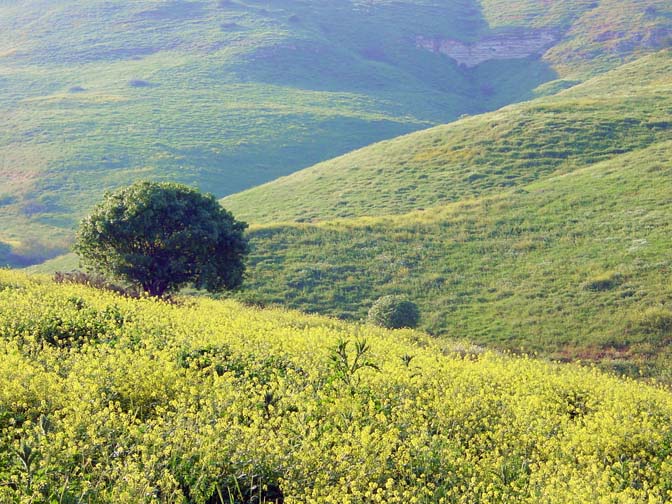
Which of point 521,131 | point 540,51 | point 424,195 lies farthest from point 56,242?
point 540,51

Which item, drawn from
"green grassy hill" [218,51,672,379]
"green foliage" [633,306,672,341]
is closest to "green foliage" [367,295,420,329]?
"green grassy hill" [218,51,672,379]

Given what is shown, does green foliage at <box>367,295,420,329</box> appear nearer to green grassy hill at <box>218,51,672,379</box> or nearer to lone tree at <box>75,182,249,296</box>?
green grassy hill at <box>218,51,672,379</box>

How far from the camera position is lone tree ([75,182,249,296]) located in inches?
1113

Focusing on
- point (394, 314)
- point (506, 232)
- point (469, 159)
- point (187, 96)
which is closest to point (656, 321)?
point (394, 314)

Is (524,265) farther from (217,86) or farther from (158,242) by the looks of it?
(217,86)

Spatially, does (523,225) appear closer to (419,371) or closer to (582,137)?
(582,137)

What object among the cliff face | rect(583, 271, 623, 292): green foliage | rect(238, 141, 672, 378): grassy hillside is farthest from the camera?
the cliff face

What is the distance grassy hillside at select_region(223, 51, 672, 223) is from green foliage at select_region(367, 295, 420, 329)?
79.4ft

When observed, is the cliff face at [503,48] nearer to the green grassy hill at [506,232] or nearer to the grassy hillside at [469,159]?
the grassy hillside at [469,159]

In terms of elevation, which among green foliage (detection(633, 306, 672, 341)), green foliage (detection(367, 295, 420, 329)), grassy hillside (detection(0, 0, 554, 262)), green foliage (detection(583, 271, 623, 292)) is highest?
grassy hillside (detection(0, 0, 554, 262))

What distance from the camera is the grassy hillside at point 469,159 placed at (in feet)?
196

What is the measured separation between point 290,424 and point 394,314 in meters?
22.1

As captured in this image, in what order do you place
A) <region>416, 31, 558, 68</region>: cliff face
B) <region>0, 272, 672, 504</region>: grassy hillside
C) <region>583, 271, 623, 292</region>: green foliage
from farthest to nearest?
<region>416, 31, 558, 68</region>: cliff face
<region>583, 271, 623, 292</region>: green foliage
<region>0, 272, 672, 504</region>: grassy hillside

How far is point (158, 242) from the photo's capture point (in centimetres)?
2853
